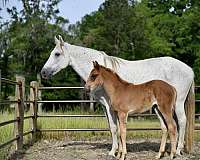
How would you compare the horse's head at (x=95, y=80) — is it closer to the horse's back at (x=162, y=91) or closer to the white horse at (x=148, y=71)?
the white horse at (x=148, y=71)

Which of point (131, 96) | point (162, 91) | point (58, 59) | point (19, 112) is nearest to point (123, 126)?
point (131, 96)

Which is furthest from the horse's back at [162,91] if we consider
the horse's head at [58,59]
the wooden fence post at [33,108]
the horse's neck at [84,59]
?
the wooden fence post at [33,108]

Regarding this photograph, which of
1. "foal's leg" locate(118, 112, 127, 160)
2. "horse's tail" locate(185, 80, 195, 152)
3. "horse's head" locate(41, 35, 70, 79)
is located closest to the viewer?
"foal's leg" locate(118, 112, 127, 160)

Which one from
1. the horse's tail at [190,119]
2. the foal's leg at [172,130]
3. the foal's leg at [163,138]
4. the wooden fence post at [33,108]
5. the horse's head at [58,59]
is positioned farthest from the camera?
the wooden fence post at [33,108]

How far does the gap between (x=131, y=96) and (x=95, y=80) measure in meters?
0.63

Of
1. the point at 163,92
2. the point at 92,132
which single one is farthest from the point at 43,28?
the point at 163,92

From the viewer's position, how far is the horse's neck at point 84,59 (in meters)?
7.72

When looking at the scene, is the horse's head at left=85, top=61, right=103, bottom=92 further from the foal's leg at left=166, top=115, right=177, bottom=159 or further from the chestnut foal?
the foal's leg at left=166, top=115, right=177, bottom=159

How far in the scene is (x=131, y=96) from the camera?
6.81 metres

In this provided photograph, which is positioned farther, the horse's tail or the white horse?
the horse's tail

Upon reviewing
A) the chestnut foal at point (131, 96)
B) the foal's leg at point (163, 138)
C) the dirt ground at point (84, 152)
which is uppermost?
the chestnut foal at point (131, 96)

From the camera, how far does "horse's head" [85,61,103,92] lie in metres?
6.82

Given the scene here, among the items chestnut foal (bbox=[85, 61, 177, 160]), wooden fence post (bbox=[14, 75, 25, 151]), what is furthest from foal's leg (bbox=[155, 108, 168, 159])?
wooden fence post (bbox=[14, 75, 25, 151])

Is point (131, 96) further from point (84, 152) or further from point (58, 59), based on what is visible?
point (58, 59)
